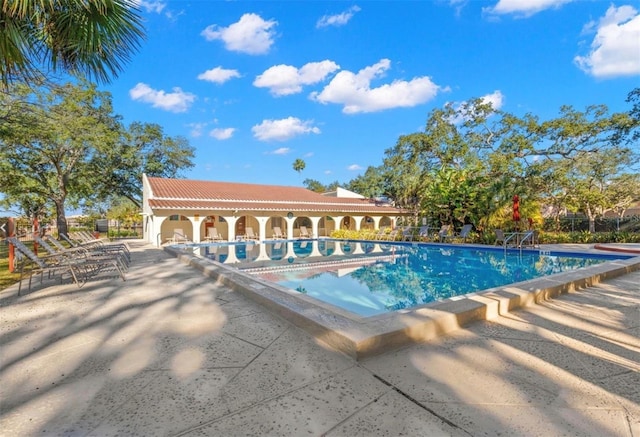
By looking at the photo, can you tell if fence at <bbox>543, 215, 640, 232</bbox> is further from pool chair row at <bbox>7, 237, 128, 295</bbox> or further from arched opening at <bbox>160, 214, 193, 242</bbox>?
pool chair row at <bbox>7, 237, 128, 295</bbox>

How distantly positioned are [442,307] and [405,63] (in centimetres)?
2269

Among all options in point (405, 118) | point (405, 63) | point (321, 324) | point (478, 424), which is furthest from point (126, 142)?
point (478, 424)

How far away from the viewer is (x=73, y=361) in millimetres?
3098

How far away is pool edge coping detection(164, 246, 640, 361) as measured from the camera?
324 centimetres

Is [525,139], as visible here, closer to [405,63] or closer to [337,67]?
[405,63]

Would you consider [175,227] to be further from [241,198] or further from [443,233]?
[443,233]

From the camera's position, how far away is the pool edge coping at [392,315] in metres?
3.24

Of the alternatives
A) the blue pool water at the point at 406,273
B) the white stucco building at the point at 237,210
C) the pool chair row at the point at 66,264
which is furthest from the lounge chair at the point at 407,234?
the pool chair row at the point at 66,264

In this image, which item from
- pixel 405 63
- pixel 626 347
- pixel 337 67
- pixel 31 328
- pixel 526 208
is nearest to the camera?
pixel 626 347

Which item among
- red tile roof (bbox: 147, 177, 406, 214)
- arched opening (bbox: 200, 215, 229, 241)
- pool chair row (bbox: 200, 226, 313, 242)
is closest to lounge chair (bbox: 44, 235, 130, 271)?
red tile roof (bbox: 147, 177, 406, 214)

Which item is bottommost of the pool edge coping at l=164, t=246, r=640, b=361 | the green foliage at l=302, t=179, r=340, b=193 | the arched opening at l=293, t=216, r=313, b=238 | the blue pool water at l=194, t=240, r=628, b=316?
the blue pool water at l=194, t=240, r=628, b=316

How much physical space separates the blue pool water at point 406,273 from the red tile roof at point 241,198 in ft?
28.3

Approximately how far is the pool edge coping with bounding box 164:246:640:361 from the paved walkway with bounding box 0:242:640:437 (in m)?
0.13

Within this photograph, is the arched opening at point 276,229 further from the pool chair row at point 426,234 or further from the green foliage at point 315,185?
the green foliage at point 315,185
